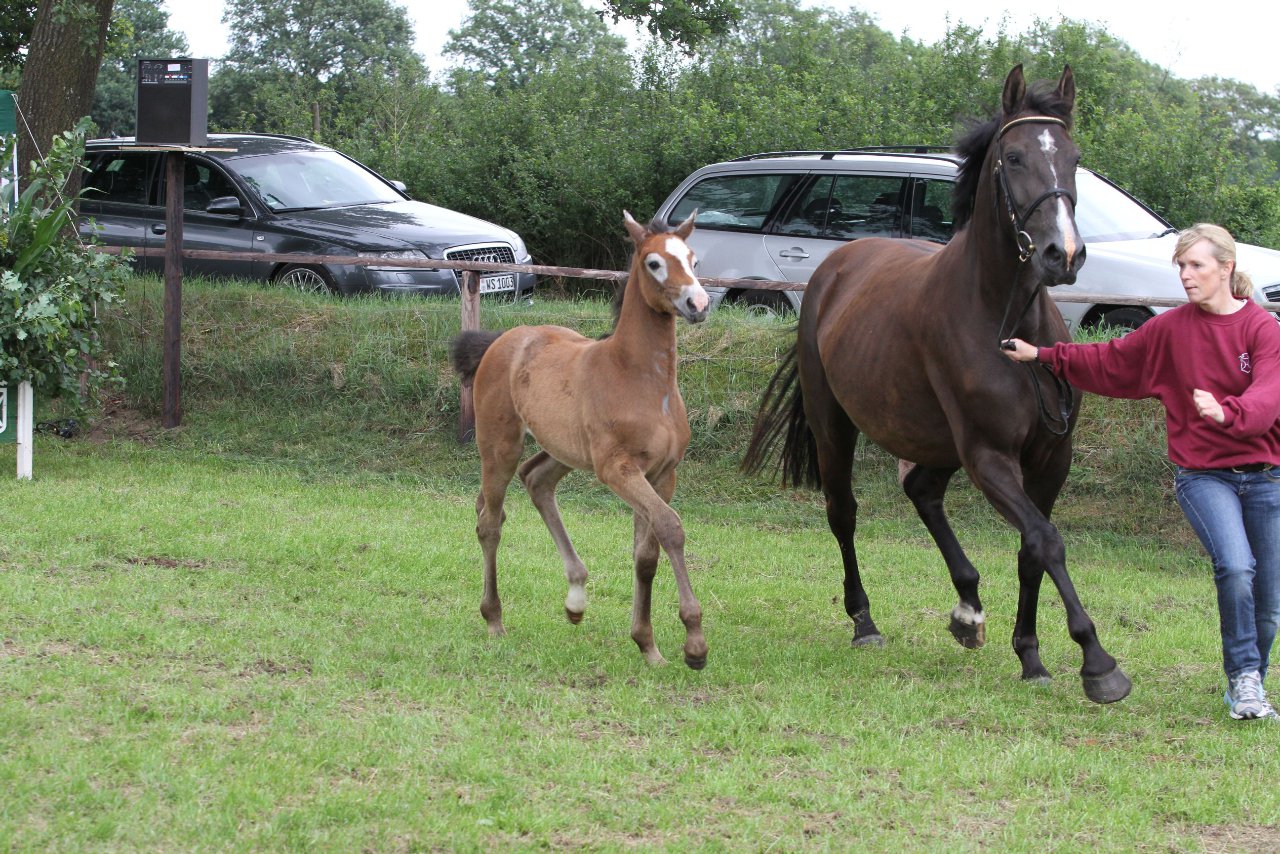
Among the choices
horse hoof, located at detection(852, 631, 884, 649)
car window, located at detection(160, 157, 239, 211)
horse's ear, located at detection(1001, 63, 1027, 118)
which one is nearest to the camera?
horse's ear, located at detection(1001, 63, 1027, 118)

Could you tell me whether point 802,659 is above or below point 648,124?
below

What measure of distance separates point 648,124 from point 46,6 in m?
7.82

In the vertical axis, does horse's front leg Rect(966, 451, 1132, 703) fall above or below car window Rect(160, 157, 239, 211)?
below

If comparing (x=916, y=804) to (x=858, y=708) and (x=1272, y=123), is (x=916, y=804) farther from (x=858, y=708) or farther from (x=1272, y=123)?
(x=1272, y=123)

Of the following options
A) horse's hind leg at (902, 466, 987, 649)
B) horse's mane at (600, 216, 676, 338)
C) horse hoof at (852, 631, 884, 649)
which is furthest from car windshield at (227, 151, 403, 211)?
horse hoof at (852, 631, 884, 649)

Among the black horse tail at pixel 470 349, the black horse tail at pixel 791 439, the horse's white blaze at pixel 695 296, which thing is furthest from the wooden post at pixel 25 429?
the horse's white blaze at pixel 695 296

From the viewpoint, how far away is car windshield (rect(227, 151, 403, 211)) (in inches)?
533

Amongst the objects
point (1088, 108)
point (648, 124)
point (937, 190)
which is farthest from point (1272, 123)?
point (937, 190)

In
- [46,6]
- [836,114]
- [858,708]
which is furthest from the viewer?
[836,114]

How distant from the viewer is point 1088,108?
18531 mm

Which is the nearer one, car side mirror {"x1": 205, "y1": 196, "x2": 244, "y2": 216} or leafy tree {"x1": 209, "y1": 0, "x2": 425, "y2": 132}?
car side mirror {"x1": 205, "y1": 196, "x2": 244, "y2": 216}

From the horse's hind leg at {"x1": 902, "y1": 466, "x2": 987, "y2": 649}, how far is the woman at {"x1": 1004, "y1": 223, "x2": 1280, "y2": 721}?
1289mm

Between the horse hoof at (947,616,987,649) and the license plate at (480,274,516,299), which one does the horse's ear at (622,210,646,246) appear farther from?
the license plate at (480,274,516,299)

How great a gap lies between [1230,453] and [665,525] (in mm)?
2194
